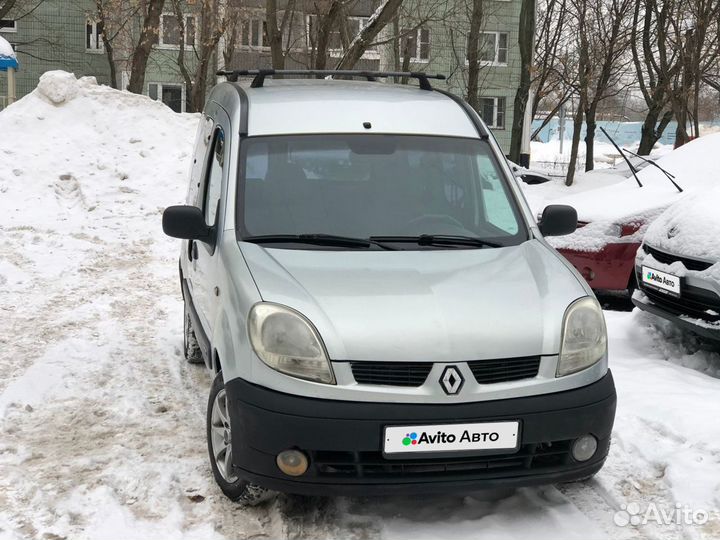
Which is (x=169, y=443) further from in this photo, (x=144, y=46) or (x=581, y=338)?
(x=144, y=46)

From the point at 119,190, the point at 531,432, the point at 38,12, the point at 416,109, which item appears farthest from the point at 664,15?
the point at 38,12

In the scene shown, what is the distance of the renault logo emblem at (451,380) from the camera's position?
11.4ft

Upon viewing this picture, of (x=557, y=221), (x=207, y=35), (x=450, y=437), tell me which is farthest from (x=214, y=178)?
(x=207, y=35)

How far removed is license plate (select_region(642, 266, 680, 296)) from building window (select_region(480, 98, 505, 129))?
3410 cm

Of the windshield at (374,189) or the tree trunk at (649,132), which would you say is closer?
the windshield at (374,189)

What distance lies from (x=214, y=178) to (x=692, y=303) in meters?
3.32

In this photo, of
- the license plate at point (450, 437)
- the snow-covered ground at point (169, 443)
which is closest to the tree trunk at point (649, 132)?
the snow-covered ground at point (169, 443)

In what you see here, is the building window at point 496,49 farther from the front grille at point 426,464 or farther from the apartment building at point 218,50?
the front grille at point 426,464

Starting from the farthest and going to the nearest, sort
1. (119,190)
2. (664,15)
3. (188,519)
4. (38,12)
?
(38,12) < (664,15) < (119,190) < (188,519)

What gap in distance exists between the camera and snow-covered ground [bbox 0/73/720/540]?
376 cm

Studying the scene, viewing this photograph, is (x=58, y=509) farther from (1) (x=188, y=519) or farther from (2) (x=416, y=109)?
(2) (x=416, y=109)

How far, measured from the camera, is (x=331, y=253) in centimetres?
412

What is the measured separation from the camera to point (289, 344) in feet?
11.5

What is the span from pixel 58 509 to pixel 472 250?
2192 mm
